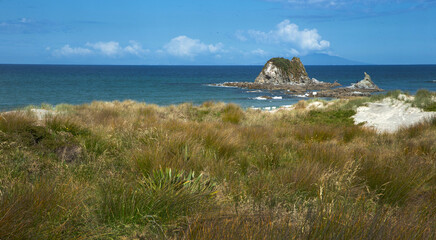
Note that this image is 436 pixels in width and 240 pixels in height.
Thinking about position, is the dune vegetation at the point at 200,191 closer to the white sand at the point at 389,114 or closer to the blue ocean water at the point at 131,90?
the white sand at the point at 389,114

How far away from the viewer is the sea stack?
2763 inches

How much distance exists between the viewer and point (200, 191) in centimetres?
290

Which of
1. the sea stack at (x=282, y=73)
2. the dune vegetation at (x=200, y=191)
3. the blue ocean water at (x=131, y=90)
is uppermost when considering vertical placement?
the sea stack at (x=282, y=73)

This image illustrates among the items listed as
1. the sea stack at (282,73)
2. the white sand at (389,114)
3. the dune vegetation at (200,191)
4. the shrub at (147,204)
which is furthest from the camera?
the sea stack at (282,73)

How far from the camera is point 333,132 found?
26.6 ft

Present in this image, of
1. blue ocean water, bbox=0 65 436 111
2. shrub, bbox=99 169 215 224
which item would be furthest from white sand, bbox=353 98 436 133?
blue ocean water, bbox=0 65 436 111

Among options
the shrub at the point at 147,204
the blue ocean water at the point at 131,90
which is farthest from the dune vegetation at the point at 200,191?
the blue ocean water at the point at 131,90

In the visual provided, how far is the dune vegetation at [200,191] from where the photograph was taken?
2.03 m

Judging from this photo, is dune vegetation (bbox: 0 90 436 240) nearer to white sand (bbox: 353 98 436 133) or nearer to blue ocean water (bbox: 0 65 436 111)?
white sand (bbox: 353 98 436 133)

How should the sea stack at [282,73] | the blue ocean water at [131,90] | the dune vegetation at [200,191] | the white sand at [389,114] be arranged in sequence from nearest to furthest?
the dune vegetation at [200,191], the white sand at [389,114], the blue ocean water at [131,90], the sea stack at [282,73]

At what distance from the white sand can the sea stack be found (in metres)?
53.4

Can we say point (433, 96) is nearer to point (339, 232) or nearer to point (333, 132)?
point (333, 132)

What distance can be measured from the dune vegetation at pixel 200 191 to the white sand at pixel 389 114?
5923 millimetres

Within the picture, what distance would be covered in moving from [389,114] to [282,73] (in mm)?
59161
